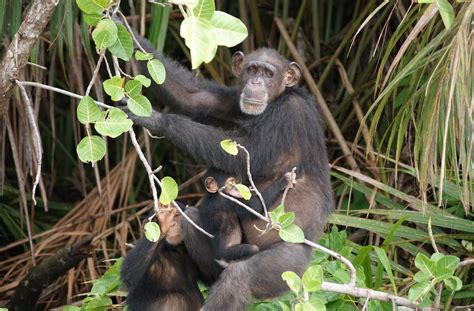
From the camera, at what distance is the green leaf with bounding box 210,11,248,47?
3459 mm

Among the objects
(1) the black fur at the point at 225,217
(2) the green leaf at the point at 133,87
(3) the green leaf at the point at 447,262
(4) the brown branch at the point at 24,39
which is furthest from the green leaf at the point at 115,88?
(3) the green leaf at the point at 447,262

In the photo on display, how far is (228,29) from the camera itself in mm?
3471

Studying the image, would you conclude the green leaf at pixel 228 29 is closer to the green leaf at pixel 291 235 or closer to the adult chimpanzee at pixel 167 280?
the green leaf at pixel 291 235

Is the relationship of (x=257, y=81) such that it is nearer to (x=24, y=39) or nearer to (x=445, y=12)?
(x=24, y=39)

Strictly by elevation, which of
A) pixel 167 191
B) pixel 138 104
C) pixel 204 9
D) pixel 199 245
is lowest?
pixel 199 245

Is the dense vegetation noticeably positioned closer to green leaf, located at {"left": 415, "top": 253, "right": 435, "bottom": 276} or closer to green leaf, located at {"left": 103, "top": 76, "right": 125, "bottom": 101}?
green leaf, located at {"left": 415, "top": 253, "right": 435, "bottom": 276}

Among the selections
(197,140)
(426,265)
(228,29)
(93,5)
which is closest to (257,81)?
(197,140)

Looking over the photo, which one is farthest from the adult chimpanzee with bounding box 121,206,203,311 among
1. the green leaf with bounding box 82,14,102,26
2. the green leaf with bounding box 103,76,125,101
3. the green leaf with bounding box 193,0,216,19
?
the green leaf with bounding box 193,0,216,19

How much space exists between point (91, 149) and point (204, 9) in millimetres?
893

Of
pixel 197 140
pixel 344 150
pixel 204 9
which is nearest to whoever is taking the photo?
pixel 204 9

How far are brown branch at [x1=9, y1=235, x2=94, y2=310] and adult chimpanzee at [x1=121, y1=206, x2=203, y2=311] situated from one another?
110 cm

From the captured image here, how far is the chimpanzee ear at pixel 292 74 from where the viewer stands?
5.89m

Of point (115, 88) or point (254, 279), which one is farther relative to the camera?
point (254, 279)

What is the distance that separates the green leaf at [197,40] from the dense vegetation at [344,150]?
1.23m
